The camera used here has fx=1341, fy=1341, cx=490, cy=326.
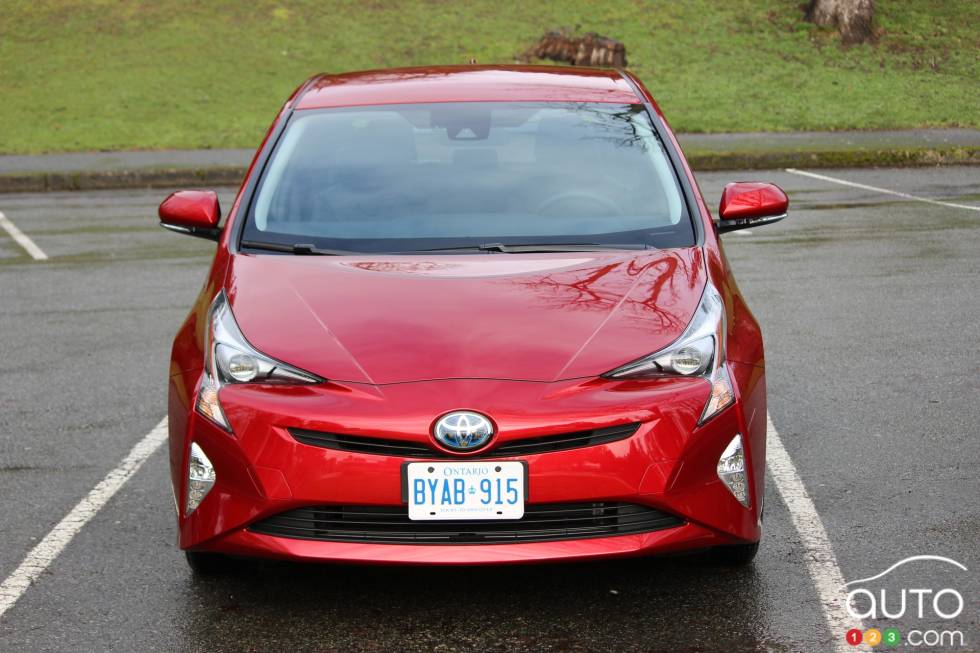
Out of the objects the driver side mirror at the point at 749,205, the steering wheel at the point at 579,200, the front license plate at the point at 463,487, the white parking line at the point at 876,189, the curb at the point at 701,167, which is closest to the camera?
the front license plate at the point at 463,487

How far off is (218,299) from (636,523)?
147 cm

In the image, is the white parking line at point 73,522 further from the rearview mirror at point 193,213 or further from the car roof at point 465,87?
the car roof at point 465,87

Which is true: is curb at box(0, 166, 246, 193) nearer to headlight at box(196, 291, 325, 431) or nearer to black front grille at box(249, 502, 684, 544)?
headlight at box(196, 291, 325, 431)

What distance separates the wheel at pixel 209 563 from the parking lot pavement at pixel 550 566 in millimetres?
38

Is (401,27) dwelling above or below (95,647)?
below

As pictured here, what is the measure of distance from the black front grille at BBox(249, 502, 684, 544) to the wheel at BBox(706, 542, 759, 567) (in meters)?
0.56

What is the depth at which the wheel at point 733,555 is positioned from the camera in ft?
13.3

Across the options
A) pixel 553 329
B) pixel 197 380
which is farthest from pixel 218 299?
pixel 553 329

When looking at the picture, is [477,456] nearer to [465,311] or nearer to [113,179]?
[465,311]

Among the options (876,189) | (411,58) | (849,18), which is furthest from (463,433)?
(849,18)

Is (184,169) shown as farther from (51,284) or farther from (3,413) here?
(3,413)

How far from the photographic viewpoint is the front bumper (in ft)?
11.5

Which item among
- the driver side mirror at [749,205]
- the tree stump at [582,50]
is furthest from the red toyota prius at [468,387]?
the tree stump at [582,50]

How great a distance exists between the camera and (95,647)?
3674mm
